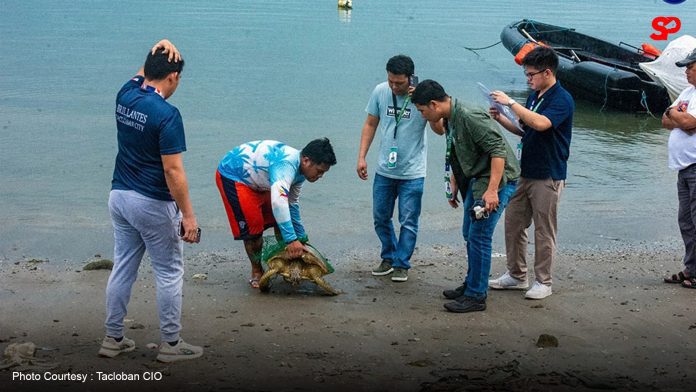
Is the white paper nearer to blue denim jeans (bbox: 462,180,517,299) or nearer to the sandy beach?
blue denim jeans (bbox: 462,180,517,299)

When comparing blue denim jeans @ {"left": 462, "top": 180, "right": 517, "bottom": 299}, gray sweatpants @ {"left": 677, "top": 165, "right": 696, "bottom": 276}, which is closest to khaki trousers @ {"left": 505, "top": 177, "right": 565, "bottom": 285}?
blue denim jeans @ {"left": 462, "top": 180, "right": 517, "bottom": 299}

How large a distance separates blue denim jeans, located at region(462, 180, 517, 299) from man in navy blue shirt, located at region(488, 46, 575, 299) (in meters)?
0.22

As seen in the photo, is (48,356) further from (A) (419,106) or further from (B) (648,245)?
(B) (648,245)

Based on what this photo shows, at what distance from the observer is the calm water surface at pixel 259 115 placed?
9375 mm

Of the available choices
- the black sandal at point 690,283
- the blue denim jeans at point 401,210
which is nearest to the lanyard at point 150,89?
the blue denim jeans at point 401,210

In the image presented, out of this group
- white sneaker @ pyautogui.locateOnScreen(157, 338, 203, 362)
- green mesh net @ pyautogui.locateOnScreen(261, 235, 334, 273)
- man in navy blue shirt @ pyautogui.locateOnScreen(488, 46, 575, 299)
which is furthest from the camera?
green mesh net @ pyautogui.locateOnScreen(261, 235, 334, 273)

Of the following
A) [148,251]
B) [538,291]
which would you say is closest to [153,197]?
[148,251]

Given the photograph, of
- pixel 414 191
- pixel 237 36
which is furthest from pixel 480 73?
pixel 414 191

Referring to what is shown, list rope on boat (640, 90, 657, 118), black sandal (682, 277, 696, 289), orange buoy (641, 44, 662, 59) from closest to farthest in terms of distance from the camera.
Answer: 1. black sandal (682, 277, 696, 289)
2. rope on boat (640, 90, 657, 118)
3. orange buoy (641, 44, 662, 59)

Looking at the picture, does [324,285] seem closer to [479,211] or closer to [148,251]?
[479,211]

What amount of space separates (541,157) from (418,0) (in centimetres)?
4868

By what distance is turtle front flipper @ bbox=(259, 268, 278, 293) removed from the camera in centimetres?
668

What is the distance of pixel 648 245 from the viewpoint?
346 inches

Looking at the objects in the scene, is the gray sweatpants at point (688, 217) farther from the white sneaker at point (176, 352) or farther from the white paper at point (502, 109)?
the white sneaker at point (176, 352)
